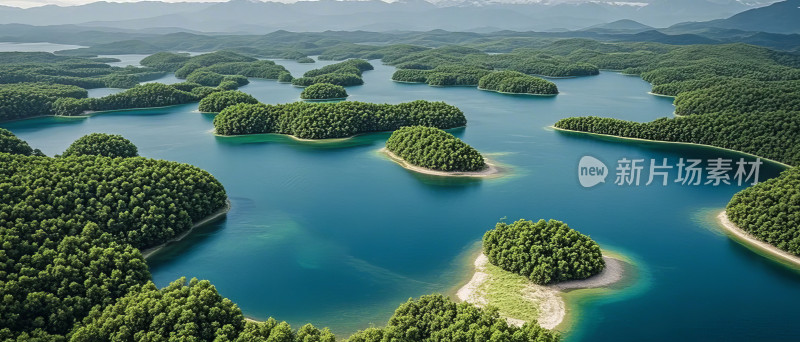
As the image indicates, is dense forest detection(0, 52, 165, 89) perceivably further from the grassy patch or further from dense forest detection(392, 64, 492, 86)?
the grassy patch

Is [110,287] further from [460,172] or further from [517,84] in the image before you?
[517,84]

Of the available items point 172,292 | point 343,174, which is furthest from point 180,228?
point 343,174

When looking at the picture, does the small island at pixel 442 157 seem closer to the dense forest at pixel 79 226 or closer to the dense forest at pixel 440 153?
the dense forest at pixel 440 153

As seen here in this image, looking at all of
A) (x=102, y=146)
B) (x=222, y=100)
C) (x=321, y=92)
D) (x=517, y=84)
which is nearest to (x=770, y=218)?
(x=102, y=146)

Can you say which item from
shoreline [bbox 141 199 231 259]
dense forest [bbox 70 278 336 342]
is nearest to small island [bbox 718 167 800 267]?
dense forest [bbox 70 278 336 342]

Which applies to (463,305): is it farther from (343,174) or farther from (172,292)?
(343,174)

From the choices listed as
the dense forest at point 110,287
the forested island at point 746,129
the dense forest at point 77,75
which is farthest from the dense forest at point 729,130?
the dense forest at point 77,75
